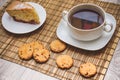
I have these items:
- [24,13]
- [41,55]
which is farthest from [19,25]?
[41,55]

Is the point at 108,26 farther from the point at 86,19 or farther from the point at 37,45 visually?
the point at 37,45

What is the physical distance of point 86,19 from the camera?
66 centimetres

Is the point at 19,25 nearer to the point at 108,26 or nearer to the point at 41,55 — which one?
the point at 41,55

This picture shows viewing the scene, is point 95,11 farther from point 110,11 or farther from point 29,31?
point 29,31

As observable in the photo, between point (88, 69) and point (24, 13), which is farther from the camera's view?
point (24, 13)

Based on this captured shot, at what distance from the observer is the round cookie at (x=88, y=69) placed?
1.95 feet

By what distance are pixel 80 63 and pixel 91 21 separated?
0.12m

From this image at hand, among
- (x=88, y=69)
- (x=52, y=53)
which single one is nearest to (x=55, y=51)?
(x=52, y=53)

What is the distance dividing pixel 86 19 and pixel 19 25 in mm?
219

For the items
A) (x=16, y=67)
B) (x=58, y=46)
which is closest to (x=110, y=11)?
(x=58, y=46)

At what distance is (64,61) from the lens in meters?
0.62

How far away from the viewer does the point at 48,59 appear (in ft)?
2.13

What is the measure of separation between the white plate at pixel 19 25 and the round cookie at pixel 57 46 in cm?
9

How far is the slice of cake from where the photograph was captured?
0.72 metres
